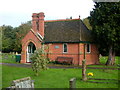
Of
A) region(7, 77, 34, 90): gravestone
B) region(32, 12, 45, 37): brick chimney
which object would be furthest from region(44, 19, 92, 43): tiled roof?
region(7, 77, 34, 90): gravestone

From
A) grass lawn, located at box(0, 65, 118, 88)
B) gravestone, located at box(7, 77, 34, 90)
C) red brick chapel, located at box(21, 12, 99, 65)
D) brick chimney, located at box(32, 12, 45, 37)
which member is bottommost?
grass lawn, located at box(0, 65, 118, 88)

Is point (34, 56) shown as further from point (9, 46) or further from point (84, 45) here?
point (9, 46)

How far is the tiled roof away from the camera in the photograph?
28984 millimetres

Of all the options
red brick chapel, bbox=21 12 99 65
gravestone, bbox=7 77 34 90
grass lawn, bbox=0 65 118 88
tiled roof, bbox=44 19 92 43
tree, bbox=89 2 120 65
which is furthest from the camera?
tiled roof, bbox=44 19 92 43

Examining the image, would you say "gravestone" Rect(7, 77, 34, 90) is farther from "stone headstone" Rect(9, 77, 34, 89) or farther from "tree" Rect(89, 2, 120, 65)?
"tree" Rect(89, 2, 120, 65)

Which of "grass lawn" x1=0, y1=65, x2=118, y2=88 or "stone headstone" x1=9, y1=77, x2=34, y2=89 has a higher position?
"stone headstone" x1=9, y1=77, x2=34, y2=89

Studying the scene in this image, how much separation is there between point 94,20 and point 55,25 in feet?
24.8

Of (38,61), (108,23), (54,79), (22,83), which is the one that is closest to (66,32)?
(108,23)

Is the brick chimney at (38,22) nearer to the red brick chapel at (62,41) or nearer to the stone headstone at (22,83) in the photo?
the red brick chapel at (62,41)

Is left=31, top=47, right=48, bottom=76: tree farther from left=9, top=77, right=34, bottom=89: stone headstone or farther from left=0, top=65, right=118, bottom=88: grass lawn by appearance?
left=9, top=77, right=34, bottom=89: stone headstone

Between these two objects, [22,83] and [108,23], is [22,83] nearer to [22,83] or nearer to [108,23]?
[22,83]

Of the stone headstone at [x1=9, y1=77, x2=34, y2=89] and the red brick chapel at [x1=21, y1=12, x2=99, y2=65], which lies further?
the red brick chapel at [x1=21, y1=12, x2=99, y2=65]

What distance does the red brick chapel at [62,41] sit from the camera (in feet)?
93.0

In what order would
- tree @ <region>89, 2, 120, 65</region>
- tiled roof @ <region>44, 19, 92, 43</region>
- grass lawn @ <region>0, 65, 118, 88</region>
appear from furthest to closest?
tiled roof @ <region>44, 19, 92, 43</region> → tree @ <region>89, 2, 120, 65</region> → grass lawn @ <region>0, 65, 118, 88</region>
